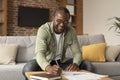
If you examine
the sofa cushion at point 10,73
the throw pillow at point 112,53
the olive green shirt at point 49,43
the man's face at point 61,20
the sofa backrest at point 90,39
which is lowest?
the sofa cushion at point 10,73

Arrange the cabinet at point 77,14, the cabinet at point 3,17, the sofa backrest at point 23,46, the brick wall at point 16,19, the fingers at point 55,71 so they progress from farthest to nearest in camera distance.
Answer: the cabinet at point 77,14 → the brick wall at point 16,19 → the cabinet at point 3,17 → the sofa backrest at point 23,46 → the fingers at point 55,71

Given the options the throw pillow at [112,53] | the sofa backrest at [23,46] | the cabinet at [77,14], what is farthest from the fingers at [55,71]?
the cabinet at [77,14]

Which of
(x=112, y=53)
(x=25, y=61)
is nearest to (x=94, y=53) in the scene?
(x=112, y=53)

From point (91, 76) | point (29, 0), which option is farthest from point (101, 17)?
point (91, 76)

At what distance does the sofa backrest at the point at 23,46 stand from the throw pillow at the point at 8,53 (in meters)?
0.11

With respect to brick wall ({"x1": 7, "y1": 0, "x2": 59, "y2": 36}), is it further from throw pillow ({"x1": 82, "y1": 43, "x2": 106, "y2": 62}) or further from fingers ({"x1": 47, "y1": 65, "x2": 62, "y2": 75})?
fingers ({"x1": 47, "y1": 65, "x2": 62, "y2": 75})

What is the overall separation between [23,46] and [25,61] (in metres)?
0.22

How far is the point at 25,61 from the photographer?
10.7 feet

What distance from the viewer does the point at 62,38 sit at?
2230 millimetres

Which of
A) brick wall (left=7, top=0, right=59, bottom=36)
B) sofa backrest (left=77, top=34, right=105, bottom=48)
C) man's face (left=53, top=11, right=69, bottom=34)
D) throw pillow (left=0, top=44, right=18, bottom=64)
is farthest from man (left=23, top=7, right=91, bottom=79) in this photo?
brick wall (left=7, top=0, right=59, bottom=36)

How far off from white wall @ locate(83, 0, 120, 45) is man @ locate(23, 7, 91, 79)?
309 centimetres

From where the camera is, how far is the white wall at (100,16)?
5277 mm

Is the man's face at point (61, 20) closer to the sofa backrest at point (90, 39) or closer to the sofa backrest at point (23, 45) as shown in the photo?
the sofa backrest at point (23, 45)

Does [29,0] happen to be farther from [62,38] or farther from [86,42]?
[62,38]
